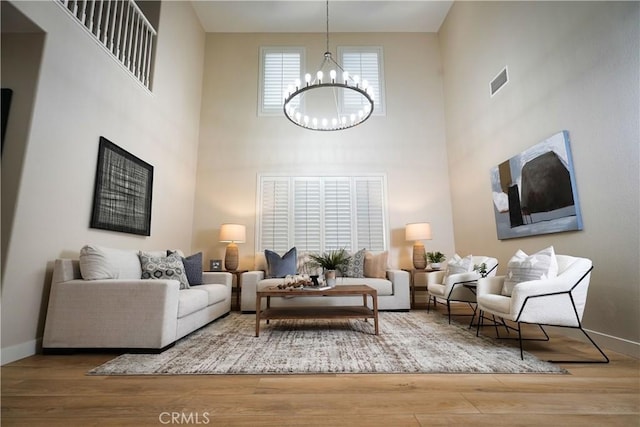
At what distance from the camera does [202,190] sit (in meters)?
5.29

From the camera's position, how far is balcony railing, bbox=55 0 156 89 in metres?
3.22

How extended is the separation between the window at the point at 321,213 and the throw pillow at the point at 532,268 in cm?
259

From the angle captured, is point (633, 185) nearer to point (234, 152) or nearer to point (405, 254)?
point (405, 254)

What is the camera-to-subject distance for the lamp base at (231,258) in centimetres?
465

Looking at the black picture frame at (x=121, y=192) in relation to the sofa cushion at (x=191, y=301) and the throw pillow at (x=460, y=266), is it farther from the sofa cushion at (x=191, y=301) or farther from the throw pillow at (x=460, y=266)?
the throw pillow at (x=460, y=266)

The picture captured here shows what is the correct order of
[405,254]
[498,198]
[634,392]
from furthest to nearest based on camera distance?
[405,254] < [498,198] < [634,392]

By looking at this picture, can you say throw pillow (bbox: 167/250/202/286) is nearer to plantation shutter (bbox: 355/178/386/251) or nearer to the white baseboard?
the white baseboard

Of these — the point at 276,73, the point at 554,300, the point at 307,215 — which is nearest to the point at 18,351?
the point at 307,215

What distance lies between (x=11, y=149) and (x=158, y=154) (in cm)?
191

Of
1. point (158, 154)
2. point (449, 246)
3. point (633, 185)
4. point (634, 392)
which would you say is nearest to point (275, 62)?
point (158, 154)

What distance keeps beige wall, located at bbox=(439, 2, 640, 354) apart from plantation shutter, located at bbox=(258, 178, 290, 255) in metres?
3.01

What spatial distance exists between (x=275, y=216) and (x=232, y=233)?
2.77ft

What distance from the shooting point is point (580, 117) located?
8.80 feet

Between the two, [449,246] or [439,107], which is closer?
[449,246]
